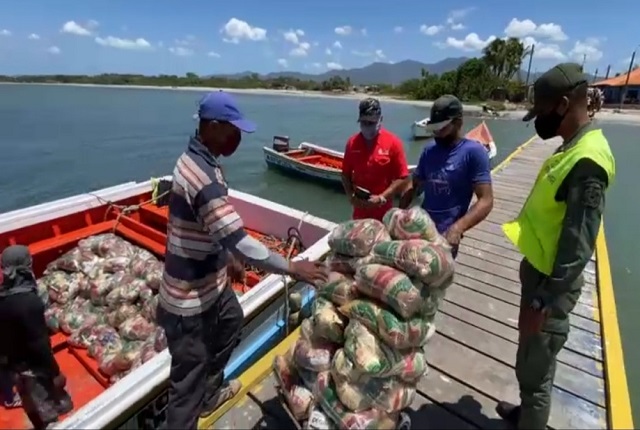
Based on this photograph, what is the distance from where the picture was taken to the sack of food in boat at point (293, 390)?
2.00 m

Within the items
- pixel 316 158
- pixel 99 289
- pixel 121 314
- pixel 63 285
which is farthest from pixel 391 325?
pixel 316 158

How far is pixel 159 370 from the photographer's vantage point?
2.49m

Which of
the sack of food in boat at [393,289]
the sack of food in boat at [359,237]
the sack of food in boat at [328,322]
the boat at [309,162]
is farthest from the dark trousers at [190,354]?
the boat at [309,162]

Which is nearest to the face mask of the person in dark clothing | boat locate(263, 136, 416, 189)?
the person in dark clothing

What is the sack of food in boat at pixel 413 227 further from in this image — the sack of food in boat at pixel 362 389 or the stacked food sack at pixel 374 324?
the sack of food in boat at pixel 362 389

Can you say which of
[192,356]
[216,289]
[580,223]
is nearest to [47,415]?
[192,356]

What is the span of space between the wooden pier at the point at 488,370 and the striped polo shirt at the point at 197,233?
2.50 feet

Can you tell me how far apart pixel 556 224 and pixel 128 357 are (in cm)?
328

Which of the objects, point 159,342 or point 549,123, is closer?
point 549,123

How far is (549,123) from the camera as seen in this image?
71.3 inches

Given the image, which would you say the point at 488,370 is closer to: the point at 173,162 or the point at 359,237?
the point at 359,237

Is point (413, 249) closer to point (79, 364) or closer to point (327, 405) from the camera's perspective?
point (327, 405)

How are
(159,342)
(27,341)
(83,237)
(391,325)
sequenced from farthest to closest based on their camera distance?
(83,237) < (159,342) < (27,341) < (391,325)

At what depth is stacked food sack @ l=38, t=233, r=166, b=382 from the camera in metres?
3.46
